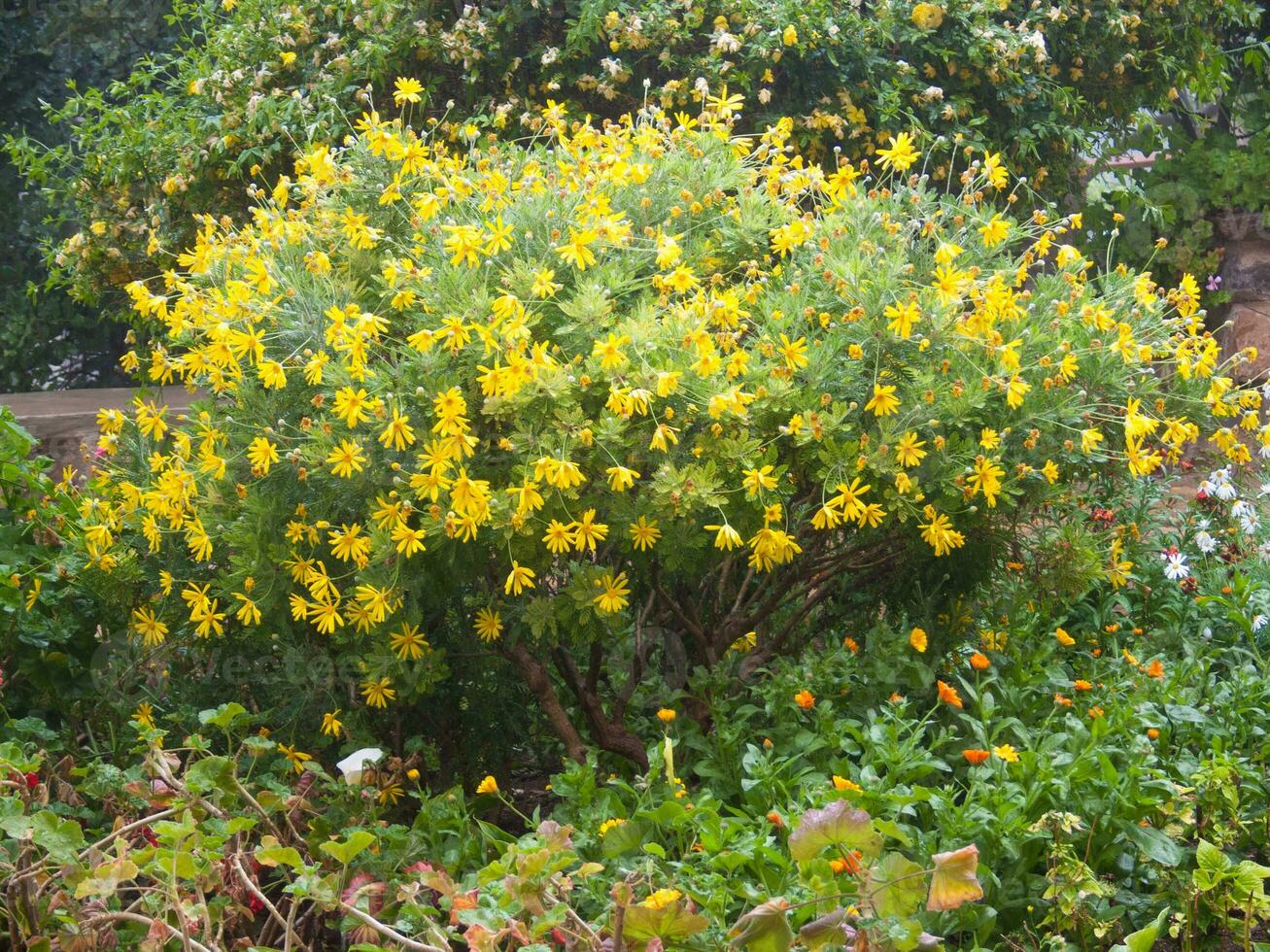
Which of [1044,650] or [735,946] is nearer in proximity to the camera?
[735,946]

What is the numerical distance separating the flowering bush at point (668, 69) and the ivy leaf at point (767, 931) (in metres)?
3.75

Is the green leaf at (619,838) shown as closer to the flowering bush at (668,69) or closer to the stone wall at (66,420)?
the flowering bush at (668,69)

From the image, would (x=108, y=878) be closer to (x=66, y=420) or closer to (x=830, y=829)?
(x=830, y=829)

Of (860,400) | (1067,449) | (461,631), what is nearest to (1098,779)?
(1067,449)

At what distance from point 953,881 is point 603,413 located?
3.54ft

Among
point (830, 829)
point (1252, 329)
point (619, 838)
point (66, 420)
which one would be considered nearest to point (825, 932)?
point (830, 829)

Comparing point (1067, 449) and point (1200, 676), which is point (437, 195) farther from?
Result: point (1200, 676)

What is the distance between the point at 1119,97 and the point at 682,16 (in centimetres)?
223

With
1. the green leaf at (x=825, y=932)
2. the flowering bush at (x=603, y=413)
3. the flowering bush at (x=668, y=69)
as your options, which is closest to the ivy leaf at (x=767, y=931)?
the green leaf at (x=825, y=932)

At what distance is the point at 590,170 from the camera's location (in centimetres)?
324

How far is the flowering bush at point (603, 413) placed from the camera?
2625 mm

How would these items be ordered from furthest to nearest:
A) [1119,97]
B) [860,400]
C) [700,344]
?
[1119,97] → [860,400] → [700,344]

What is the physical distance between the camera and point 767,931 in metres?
1.84

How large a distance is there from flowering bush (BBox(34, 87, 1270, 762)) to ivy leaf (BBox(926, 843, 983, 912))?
0.80 metres
